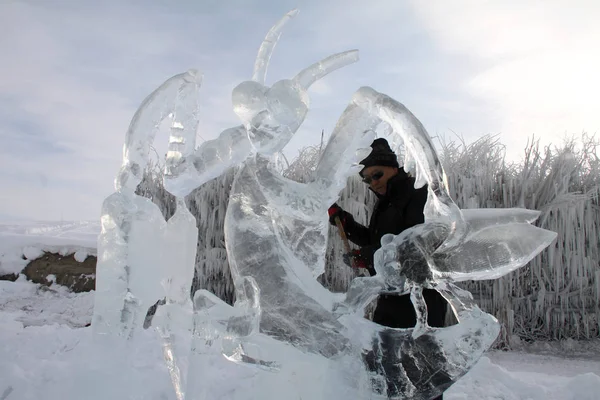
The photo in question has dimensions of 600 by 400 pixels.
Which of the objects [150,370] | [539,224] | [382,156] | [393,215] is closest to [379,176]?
[382,156]

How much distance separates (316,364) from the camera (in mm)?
1379

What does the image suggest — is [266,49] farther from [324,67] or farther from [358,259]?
[358,259]

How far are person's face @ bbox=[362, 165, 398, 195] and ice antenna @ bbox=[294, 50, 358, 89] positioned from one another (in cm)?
96

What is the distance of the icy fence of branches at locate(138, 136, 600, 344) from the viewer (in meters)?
4.31

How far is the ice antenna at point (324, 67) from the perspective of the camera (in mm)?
1491

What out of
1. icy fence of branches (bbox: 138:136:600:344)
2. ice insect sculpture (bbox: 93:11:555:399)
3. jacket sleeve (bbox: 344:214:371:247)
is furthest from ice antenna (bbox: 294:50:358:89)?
icy fence of branches (bbox: 138:136:600:344)

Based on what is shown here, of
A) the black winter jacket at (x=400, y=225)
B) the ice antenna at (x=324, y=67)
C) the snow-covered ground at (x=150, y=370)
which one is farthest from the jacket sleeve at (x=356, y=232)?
the ice antenna at (x=324, y=67)

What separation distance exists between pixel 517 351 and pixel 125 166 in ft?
13.4

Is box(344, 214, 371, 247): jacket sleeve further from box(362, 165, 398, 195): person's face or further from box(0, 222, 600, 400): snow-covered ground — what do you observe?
box(0, 222, 600, 400): snow-covered ground

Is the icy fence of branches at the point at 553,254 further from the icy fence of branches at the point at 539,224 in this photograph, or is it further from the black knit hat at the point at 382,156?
the black knit hat at the point at 382,156

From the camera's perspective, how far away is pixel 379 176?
245cm

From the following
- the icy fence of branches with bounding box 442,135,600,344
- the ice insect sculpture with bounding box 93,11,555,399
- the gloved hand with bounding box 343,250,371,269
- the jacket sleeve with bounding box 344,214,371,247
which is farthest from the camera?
the icy fence of branches with bounding box 442,135,600,344

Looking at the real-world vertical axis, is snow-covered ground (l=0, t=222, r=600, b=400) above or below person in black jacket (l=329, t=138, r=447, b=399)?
below

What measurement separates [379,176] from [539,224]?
2800 mm
